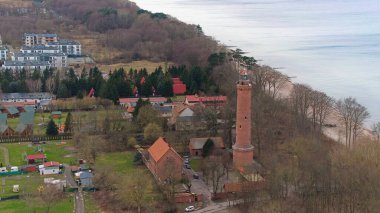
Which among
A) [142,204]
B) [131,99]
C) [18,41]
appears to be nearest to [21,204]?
[142,204]

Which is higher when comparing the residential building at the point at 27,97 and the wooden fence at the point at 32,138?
the residential building at the point at 27,97

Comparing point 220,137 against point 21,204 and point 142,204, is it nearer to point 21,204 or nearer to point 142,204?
point 142,204

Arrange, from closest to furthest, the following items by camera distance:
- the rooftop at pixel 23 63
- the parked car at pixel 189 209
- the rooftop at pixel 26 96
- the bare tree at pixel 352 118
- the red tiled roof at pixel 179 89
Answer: the parked car at pixel 189 209 → the bare tree at pixel 352 118 → the rooftop at pixel 26 96 → the red tiled roof at pixel 179 89 → the rooftop at pixel 23 63

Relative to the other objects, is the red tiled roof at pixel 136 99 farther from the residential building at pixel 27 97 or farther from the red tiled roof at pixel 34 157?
the red tiled roof at pixel 34 157

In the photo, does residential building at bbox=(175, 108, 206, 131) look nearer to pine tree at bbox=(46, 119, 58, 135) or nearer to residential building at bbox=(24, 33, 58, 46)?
pine tree at bbox=(46, 119, 58, 135)

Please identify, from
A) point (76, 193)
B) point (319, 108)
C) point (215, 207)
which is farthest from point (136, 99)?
point (215, 207)

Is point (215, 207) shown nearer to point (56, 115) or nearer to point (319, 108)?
point (319, 108)

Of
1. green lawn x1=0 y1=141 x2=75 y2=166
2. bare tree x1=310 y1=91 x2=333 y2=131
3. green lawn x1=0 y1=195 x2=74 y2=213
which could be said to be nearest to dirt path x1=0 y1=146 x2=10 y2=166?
green lawn x1=0 y1=141 x2=75 y2=166

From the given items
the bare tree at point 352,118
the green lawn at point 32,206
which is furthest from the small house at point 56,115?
the bare tree at point 352,118
